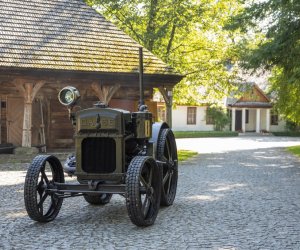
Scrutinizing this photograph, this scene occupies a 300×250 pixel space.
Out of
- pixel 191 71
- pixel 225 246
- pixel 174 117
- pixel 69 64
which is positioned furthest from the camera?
pixel 174 117

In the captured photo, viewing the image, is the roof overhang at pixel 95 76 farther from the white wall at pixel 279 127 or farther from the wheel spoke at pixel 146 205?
the white wall at pixel 279 127

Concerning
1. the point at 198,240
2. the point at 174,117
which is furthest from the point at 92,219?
the point at 174,117

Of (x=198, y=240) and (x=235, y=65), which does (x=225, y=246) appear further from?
(x=235, y=65)

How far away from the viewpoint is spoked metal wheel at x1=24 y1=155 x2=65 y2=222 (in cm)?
609

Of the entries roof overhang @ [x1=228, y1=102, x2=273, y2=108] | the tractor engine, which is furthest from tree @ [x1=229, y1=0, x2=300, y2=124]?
roof overhang @ [x1=228, y1=102, x2=273, y2=108]

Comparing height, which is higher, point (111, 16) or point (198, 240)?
point (111, 16)

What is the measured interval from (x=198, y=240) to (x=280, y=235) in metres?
0.98

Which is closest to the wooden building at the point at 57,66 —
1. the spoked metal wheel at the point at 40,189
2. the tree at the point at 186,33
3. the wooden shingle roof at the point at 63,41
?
the wooden shingle roof at the point at 63,41

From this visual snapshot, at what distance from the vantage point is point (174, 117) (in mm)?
42500

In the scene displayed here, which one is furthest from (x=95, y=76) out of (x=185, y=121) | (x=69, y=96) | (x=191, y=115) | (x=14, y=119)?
(x=191, y=115)

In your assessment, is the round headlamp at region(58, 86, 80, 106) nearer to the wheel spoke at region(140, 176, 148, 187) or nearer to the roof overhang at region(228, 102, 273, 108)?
the wheel spoke at region(140, 176, 148, 187)

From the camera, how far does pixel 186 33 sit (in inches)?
874

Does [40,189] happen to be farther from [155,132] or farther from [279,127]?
[279,127]

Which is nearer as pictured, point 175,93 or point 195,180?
point 195,180
